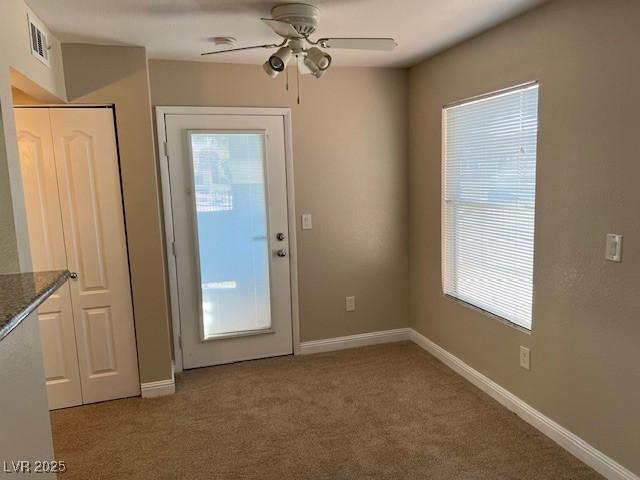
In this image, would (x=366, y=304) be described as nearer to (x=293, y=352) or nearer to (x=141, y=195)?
(x=293, y=352)

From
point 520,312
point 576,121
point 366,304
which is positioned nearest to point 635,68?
point 576,121

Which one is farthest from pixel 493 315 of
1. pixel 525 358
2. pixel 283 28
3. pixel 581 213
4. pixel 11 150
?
pixel 11 150

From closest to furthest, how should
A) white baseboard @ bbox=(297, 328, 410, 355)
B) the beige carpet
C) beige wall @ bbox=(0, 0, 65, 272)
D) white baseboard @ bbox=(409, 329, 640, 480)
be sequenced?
beige wall @ bbox=(0, 0, 65, 272) < white baseboard @ bbox=(409, 329, 640, 480) < the beige carpet < white baseboard @ bbox=(297, 328, 410, 355)

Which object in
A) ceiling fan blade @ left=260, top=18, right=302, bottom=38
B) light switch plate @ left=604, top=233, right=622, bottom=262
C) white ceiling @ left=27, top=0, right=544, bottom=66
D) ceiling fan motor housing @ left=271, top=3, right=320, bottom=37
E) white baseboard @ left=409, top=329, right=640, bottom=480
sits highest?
white ceiling @ left=27, top=0, right=544, bottom=66

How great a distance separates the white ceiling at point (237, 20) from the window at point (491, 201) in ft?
1.59

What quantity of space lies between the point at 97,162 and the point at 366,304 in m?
2.38

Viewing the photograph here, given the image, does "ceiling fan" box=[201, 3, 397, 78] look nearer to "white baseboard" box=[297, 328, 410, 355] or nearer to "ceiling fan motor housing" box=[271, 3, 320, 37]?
"ceiling fan motor housing" box=[271, 3, 320, 37]

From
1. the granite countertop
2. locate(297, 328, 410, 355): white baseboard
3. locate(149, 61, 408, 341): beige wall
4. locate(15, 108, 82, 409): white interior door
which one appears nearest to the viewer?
the granite countertop

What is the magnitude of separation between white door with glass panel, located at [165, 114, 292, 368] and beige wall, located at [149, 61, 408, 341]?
0.17 meters

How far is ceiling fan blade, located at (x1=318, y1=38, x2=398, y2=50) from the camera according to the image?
87.0 inches

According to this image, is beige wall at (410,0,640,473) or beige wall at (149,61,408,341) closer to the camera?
beige wall at (410,0,640,473)

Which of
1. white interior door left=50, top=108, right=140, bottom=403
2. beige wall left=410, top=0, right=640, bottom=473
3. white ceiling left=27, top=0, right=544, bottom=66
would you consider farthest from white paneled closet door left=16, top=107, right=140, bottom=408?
beige wall left=410, top=0, right=640, bottom=473

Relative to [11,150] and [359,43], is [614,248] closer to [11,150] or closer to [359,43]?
[359,43]

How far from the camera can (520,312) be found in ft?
8.81
